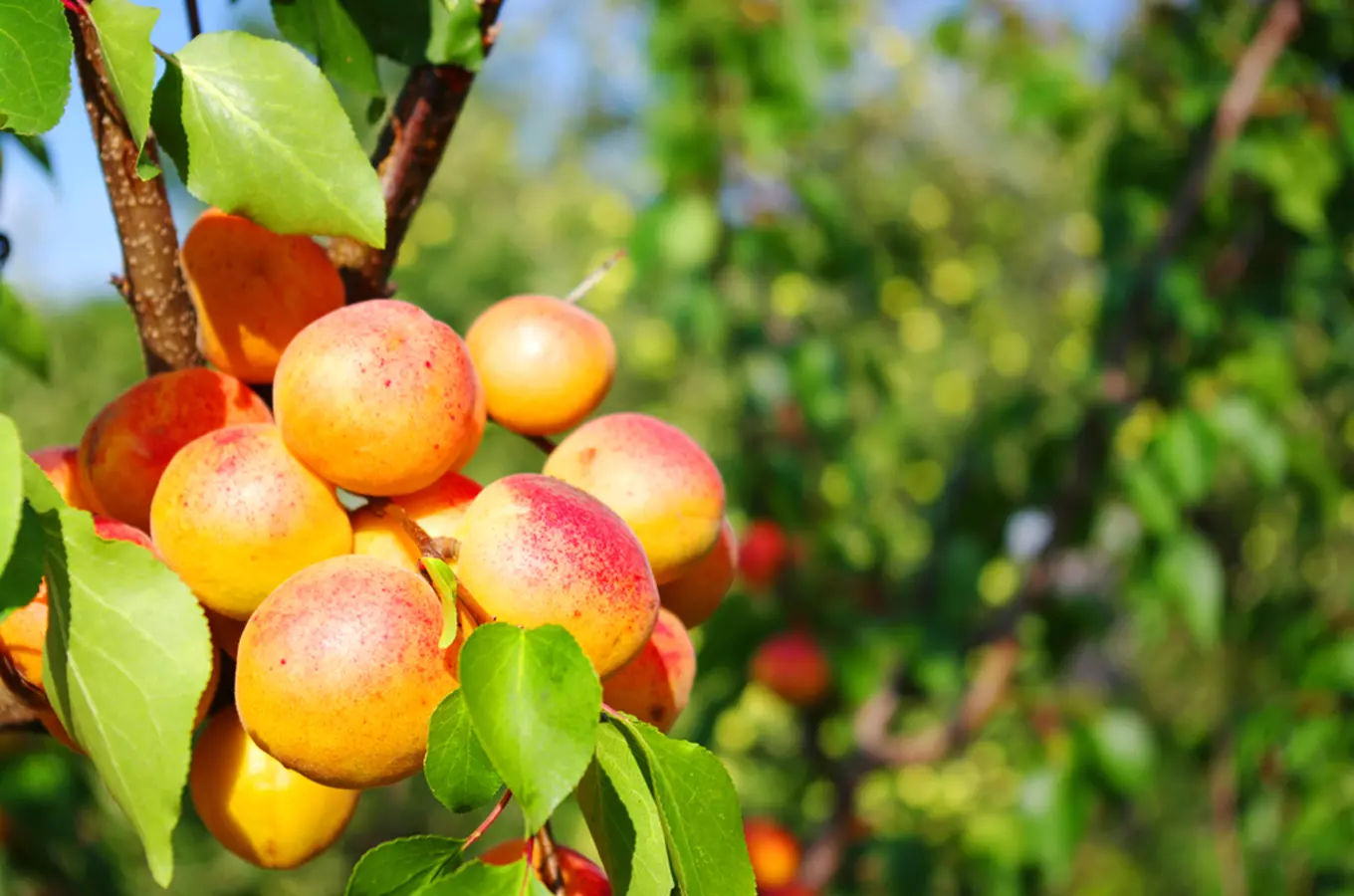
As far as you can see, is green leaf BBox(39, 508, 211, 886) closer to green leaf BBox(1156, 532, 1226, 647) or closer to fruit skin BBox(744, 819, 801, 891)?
fruit skin BBox(744, 819, 801, 891)

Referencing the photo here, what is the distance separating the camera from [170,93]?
434mm

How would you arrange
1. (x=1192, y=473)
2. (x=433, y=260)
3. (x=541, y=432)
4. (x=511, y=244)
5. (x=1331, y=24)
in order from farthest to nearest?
1. (x=511, y=244)
2. (x=433, y=260)
3. (x=1331, y=24)
4. (x=1192, y=473)
5. (x=541, y=432)

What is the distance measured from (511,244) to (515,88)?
2.96 meters

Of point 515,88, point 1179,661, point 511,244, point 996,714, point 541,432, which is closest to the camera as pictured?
point 541,432

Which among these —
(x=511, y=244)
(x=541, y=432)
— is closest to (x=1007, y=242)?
(x=511, y=244)

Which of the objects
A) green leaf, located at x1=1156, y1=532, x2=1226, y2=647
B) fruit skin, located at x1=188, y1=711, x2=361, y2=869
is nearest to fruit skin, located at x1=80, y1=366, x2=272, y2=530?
fruit skin, located at x1=188, y1=711, x2=361, y2=869

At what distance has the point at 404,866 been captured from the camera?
1.27 ft

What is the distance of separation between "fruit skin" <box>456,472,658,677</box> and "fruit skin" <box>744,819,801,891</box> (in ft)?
3.78

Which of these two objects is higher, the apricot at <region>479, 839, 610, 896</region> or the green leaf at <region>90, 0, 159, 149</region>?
the green leaf at <region>90, 0, 159, 149</region>

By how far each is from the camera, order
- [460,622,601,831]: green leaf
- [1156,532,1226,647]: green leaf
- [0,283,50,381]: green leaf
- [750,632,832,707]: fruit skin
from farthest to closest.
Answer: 1. [750,632,832,707]: fruit skin
2. [1156,532,1226,647]: green leaf
3. [0,283,50,381]: green leaf
4. [460,622,601,831]: green leaf

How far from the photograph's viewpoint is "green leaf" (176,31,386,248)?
432mm

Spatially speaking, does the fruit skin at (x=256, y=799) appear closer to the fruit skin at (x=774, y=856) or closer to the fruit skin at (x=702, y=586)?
the fruit skin at (x=702, y=586)

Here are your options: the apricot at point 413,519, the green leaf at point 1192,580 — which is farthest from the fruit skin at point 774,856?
the apricot at point 413,519

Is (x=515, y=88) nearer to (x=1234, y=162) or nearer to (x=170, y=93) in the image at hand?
(x=1234, y=162)
